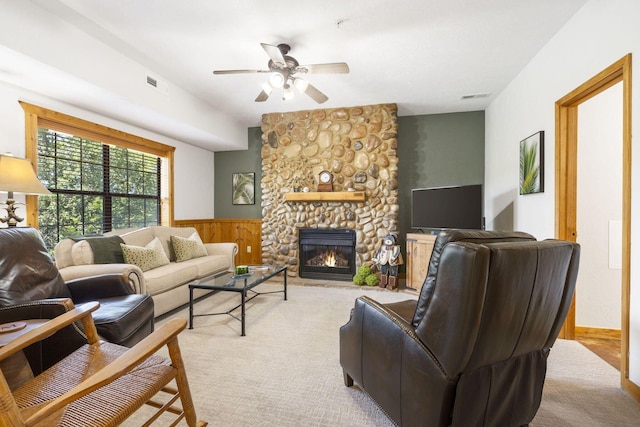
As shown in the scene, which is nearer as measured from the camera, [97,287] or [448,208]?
[97,287]

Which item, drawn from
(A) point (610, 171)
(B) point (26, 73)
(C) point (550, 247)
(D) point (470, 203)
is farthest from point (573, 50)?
(B) point (26, 73)

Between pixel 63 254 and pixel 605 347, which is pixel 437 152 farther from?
pixel 63 254

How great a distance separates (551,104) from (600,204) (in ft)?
3.22

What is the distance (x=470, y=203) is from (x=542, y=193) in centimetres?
104

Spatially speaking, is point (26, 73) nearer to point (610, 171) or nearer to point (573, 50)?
point (573, 50)

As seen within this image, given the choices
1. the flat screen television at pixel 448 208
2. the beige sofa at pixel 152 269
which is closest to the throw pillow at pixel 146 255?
the beige sofa at pixel 152 269

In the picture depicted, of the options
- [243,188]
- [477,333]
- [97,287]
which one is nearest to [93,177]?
[97,287]

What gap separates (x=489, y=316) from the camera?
3.74 feet

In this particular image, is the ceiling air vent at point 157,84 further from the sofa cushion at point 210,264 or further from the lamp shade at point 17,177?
the sofa cushion at point 210,264

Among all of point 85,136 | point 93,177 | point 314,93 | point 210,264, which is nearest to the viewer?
point 314,93

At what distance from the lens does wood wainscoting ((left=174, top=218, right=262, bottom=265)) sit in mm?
5801

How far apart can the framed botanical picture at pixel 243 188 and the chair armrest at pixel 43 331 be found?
171 inches

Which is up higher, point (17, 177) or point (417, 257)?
point (17, 177)

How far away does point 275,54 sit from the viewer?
2.66m
